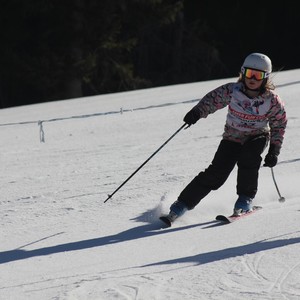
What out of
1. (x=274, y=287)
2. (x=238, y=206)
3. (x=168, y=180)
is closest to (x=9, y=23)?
(x=168, y=180)

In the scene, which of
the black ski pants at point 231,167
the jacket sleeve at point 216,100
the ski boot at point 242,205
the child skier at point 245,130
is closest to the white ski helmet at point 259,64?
the child skier at point 245,130

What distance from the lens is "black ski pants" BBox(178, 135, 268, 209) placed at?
5.93 m

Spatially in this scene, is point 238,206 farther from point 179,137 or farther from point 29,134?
point 29,134

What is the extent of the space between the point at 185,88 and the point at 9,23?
353 inches

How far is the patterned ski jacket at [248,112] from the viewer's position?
19.2ft

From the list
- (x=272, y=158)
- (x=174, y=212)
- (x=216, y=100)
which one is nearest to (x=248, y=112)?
(x=216, y=100)

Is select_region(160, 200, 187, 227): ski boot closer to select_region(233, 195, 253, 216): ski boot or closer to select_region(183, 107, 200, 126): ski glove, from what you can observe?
select_region(233, 195, 253, 216): ski boot

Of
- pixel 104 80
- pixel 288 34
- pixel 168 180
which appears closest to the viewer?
pixel 168 180

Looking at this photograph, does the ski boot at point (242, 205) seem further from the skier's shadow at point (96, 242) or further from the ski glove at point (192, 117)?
the ski glove at point (192, 117)

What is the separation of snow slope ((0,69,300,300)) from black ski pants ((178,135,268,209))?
207mm

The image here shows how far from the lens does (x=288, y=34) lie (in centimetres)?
2811

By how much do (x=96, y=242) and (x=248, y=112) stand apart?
1455 millimetres

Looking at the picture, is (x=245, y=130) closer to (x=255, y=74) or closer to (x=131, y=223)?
(x=255, y=74)

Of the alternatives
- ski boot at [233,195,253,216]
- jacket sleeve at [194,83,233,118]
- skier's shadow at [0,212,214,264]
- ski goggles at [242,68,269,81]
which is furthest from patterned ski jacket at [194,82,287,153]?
skier's shadow at [0,212,214,264]
